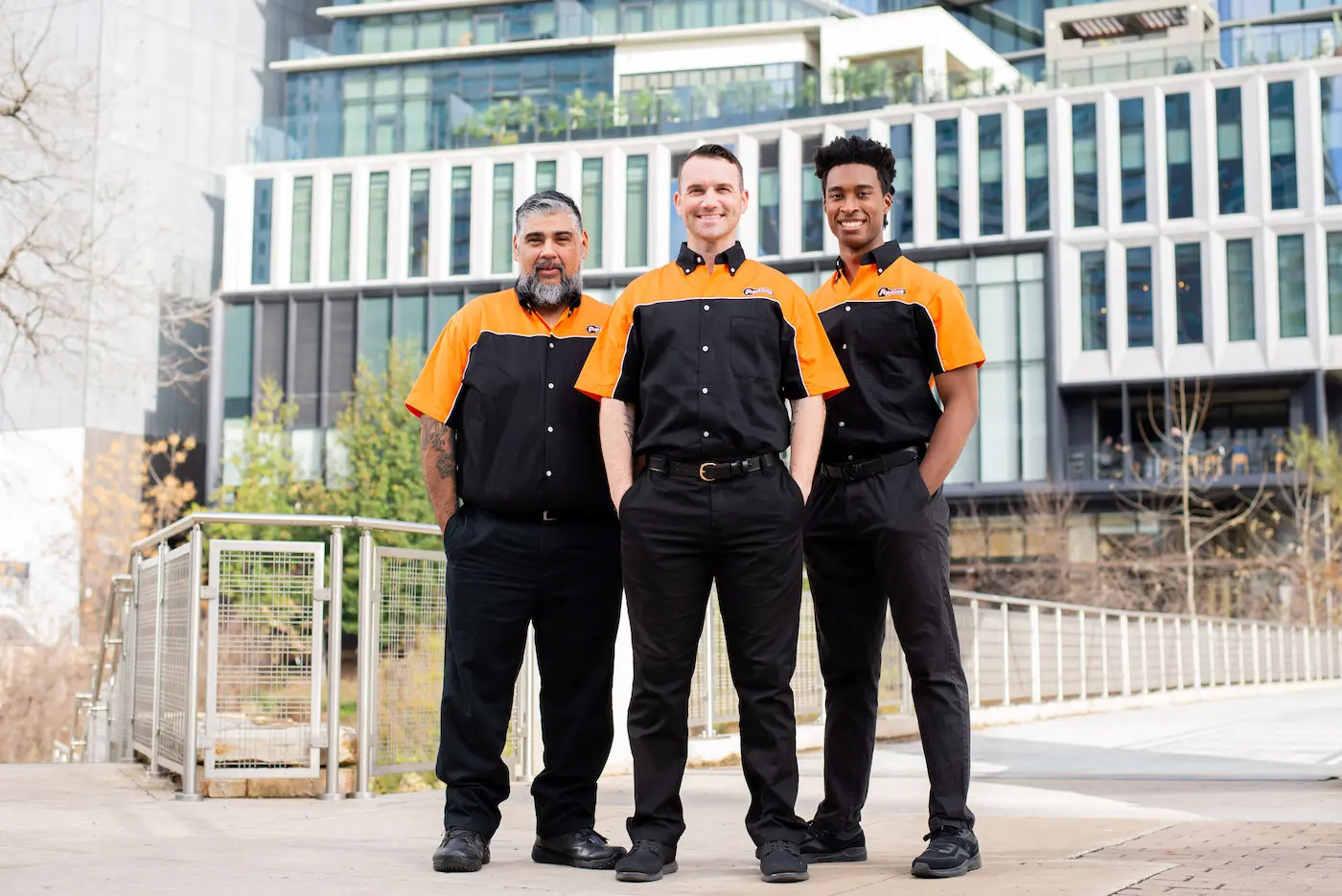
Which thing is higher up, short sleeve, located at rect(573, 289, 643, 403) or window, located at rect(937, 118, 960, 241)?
window, located at rect(937, 118, 960, 241)

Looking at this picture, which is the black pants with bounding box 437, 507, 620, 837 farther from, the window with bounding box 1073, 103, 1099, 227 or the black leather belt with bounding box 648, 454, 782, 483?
the window with bounding box 1073, 103, 1099, 227

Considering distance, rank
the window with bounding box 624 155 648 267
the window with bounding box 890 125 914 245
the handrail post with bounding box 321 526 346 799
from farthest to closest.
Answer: the window with bounding box 624 155 648 267, the window with bounding box 890 125 914 245, the handrail post with bounding box 321 526 346 799

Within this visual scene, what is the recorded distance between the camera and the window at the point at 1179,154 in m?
46.8

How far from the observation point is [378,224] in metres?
53.3

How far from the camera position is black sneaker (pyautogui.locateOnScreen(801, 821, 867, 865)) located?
198 inches

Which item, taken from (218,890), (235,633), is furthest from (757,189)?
(218,890)

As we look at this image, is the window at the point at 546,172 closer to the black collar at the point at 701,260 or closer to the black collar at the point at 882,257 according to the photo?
the black collar at the point at 882,257

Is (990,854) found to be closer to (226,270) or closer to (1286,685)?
(1286,685)

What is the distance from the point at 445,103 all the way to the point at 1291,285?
28.0m

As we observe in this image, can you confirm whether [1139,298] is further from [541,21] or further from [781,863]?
[781,863]

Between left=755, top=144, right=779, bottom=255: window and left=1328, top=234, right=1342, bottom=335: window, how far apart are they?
1629 centimetres

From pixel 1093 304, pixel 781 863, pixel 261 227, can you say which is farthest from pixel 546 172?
pixel 781 863

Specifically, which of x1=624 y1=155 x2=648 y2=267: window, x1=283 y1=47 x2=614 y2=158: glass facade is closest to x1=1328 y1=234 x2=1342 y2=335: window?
x1=624 y1=155 x2=648 y2=267: window

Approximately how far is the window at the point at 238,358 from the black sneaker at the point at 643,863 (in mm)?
50764
